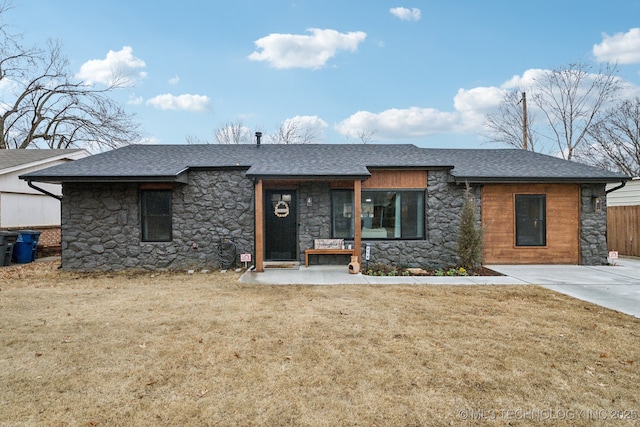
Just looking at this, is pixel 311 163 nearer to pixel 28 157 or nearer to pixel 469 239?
pixel 469 239

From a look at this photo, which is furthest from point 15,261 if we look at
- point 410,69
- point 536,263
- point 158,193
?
point 410,69

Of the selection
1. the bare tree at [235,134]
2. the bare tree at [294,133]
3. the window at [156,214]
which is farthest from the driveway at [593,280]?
the bare tree at [235,134]

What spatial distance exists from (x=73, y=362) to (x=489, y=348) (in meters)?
4.17

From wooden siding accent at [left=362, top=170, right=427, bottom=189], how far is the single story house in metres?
0.03

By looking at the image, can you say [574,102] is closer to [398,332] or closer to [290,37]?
[290,37]

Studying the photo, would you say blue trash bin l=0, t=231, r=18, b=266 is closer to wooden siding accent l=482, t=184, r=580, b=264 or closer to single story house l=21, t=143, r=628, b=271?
single story house l=21, t=143, r=628, b=271

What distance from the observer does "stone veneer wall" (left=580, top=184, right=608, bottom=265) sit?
8656 mm

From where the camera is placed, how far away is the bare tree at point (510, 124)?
20.5 m

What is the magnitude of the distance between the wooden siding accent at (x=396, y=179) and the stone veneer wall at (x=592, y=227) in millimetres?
4179

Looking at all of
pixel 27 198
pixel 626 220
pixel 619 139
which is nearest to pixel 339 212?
pixel 626 220

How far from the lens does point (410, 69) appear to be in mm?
15633

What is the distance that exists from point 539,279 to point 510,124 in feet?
57.1

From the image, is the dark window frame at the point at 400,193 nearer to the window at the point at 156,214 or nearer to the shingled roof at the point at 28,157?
the window at the point at 156,214

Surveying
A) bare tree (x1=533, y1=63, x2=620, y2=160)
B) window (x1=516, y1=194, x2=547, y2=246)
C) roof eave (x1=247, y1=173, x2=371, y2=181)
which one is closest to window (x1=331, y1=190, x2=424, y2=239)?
roof eave (x1=247, y1=173, x2=371, y2=181)
